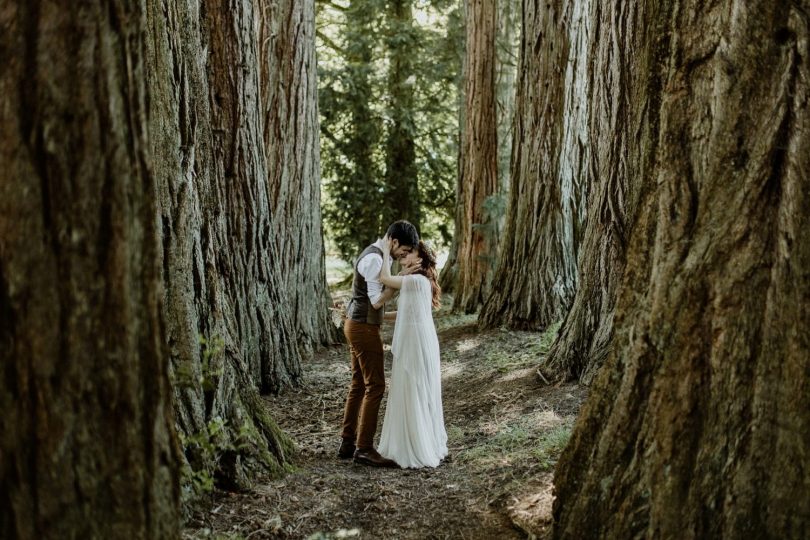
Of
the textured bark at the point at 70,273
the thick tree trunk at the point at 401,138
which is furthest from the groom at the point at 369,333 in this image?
the thick tree trunk at the point at 401,138

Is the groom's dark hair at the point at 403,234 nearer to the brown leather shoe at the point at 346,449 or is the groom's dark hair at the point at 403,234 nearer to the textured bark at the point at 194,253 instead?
the textured bark at the point at 194,253

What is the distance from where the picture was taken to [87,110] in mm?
2324

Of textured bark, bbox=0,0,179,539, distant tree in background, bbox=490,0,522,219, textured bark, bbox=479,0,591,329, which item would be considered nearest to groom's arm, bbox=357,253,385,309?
textured bark, bbox=0,0,179,539

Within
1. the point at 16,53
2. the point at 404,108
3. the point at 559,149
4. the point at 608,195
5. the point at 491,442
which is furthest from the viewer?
the point at 404,108

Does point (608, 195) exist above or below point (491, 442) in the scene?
above

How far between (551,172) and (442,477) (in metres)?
6.24

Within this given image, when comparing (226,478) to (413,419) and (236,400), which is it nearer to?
(236,400)

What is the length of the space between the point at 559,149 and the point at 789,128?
8.30 metres

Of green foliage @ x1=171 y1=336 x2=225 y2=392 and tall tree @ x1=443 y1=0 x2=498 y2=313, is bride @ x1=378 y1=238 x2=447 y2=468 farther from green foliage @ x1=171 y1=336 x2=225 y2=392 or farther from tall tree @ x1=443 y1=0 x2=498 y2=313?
tall tree @ x1=443 y1=0 x2=498 y2=313


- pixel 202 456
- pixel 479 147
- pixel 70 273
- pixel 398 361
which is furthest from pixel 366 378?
pixel 479 147

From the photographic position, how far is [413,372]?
704cm

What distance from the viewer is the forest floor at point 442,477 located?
4785mm

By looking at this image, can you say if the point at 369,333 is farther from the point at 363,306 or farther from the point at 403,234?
the point at 403,234

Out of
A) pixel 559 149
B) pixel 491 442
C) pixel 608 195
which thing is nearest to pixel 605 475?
pixel 491 442
